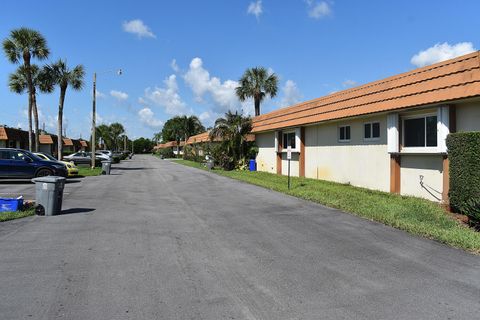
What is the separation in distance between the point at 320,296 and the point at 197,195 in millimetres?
11299

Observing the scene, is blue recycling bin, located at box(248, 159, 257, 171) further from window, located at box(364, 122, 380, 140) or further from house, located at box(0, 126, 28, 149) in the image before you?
house, located at box(0, 126, 28, 149)

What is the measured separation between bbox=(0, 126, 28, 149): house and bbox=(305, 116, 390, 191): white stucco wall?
34.8 metres

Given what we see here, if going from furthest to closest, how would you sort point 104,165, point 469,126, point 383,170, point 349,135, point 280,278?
point 104,165, point 349,135, point 383,170, point 469,126, point 280,278

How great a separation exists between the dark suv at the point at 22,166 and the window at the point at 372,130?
15.3m

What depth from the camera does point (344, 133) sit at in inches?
749

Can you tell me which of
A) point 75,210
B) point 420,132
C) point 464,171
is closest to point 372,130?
point 420,132

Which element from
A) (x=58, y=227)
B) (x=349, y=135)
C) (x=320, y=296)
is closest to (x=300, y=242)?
(x=320, y=296)

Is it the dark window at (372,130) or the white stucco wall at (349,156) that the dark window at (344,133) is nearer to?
the white stucco wall at (349,156)

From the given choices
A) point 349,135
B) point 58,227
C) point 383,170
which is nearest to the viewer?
point 58,227

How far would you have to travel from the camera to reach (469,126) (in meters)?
11.5

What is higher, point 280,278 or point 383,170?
point 383,170

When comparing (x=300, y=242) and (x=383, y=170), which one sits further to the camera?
(x=383, y=170)

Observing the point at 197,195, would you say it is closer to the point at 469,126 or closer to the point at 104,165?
the point at 469,126

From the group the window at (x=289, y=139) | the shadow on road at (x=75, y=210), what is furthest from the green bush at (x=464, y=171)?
the window at (x=289, y=139)
